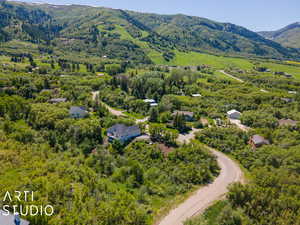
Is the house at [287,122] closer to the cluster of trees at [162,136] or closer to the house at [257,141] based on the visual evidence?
the house at [257,141]

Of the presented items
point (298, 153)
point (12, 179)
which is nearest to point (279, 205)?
point (298, 153)

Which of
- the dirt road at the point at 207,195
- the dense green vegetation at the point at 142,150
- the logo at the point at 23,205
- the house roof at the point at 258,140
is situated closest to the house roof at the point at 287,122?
the dense green vegetation at the point at 142,150

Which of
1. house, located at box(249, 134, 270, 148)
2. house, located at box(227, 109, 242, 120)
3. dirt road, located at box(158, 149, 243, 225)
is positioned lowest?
dirt road, located at box(158, 149, 243, 225)

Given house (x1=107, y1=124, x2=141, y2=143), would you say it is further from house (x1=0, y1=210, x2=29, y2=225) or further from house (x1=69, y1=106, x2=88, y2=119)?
house (x1=0, y1=210, x2=29, y2=225)

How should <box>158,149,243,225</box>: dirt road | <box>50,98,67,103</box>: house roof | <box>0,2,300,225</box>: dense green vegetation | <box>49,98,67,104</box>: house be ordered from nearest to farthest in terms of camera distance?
<box>0,2,300,225</box>: dense green vegetation → <box>158,149,243,225</box>: dirt road → <box>49,98,67,104</box>: house → <box>50,98,67,103</box>: house roof

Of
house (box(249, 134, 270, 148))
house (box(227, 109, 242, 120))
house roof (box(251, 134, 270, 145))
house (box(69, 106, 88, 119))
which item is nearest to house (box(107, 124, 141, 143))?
house (box(69, 106, 88, 119))

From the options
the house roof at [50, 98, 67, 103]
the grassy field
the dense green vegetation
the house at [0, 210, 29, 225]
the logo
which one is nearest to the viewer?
the house at [0, 210, 29, 225]

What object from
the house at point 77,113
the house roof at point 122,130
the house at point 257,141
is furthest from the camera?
the house at point 77,113
